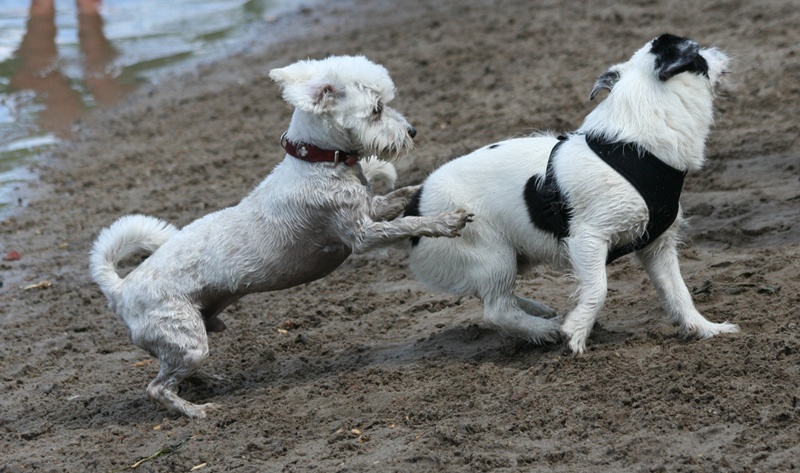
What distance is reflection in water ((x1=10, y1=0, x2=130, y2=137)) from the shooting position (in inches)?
510

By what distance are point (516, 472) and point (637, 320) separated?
1737 millimetres

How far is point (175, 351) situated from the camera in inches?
209

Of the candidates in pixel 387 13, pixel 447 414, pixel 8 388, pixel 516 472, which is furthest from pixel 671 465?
pixel 387 13

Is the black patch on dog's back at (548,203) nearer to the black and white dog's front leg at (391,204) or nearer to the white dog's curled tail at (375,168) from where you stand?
the black and white dog's front leg at (391,204)

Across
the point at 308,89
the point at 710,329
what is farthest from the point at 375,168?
the point at 710,329

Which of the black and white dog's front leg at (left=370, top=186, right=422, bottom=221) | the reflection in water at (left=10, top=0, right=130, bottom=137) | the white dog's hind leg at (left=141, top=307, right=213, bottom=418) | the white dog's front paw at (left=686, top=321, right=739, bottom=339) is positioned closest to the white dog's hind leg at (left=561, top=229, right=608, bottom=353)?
the white dog's front paw at (left=686, top=321, right=739, bottom=339)

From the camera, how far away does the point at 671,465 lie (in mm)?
3789

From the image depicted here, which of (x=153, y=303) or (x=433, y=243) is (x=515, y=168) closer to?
(x=433, y=243)

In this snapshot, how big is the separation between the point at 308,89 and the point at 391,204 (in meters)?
0.82

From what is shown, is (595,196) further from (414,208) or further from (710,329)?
(414,208)

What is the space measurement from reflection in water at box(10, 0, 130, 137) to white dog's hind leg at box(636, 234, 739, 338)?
853 cm

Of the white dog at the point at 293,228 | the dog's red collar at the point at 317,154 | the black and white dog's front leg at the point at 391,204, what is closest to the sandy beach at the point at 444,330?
the white dog at the point at 293,228

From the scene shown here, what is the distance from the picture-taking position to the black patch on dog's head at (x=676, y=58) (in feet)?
16.1

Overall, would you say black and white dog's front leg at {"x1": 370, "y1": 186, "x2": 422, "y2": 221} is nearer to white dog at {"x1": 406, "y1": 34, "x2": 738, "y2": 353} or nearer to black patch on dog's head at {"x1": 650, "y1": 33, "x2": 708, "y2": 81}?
white dog at {"x1": 406, "y1": 34, "x2": 738, "y2": 353}
